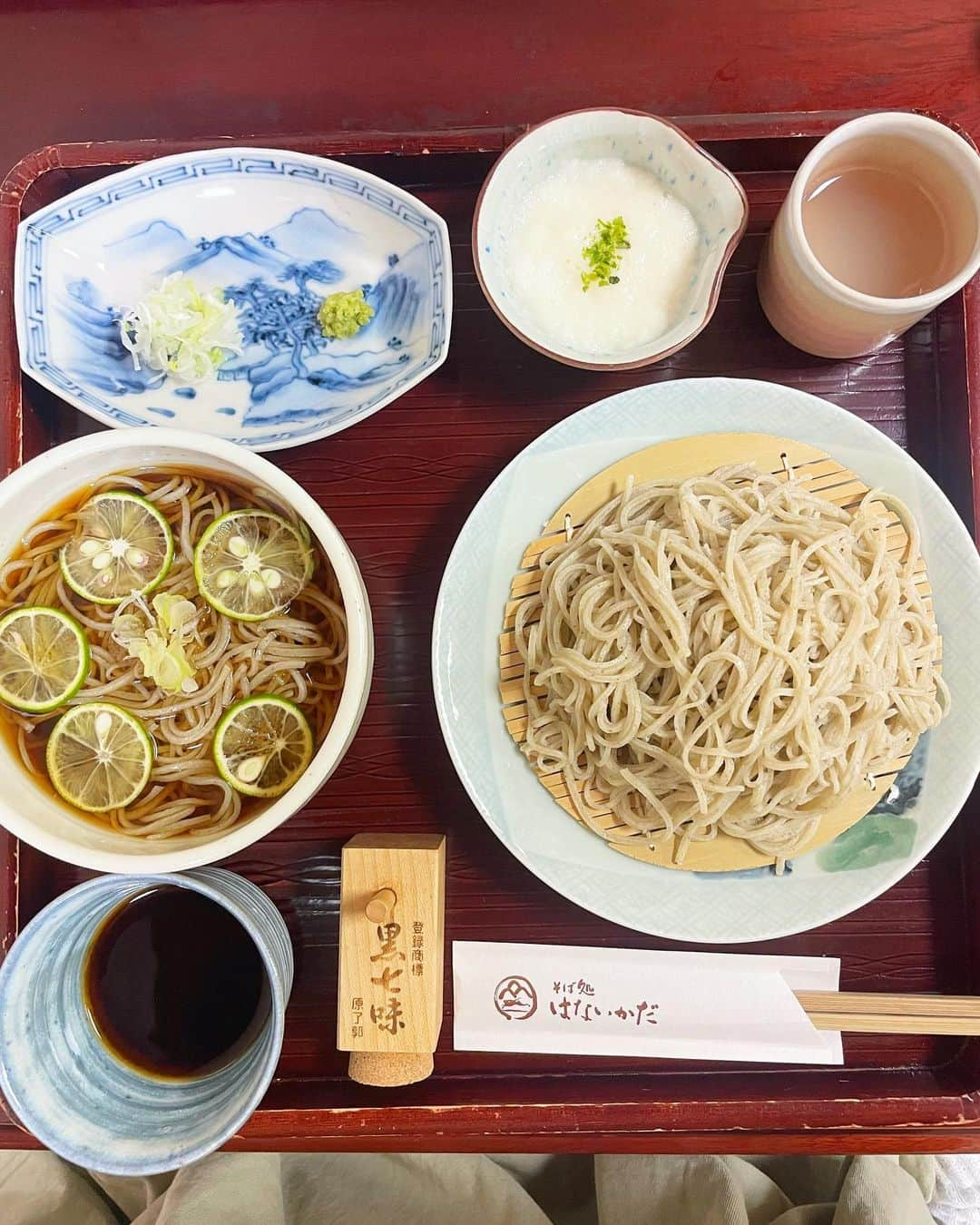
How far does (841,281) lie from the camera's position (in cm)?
167

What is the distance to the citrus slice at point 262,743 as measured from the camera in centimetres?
143

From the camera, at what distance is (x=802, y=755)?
1.50m

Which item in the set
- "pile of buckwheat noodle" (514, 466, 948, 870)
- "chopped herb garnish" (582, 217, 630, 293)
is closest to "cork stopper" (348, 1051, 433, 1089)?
"pile of buckwheat noodle" (514, 466, 948, 870)

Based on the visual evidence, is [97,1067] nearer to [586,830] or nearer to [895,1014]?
[586,830]

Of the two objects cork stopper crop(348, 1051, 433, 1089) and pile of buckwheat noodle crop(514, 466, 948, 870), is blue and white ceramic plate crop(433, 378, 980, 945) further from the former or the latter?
cork stopper crop(348, 1051, 433, 1089)

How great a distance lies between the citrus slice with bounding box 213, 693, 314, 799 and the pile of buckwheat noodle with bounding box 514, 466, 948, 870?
0.43 metres

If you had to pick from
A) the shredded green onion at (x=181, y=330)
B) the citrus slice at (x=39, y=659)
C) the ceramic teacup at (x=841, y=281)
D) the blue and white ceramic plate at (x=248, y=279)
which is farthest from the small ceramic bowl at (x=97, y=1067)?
the ceramic teacup at (x=841, y=281)

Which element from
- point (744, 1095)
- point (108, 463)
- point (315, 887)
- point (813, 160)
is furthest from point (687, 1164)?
point (813, 160)

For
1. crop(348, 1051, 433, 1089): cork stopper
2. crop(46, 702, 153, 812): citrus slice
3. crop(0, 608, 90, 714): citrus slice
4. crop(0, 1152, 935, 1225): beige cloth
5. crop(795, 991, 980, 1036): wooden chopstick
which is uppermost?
crop(0, 608, 90, 714): citrus slice

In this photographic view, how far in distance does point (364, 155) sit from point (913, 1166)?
2.71 metres

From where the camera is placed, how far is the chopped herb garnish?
5.67ft

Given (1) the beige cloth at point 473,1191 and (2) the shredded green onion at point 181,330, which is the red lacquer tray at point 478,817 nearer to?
(2) the shredded green onion at point 181,330

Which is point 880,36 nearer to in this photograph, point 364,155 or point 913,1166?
point 364,155

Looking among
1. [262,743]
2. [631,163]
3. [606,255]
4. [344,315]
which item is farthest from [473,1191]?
[631,163]
